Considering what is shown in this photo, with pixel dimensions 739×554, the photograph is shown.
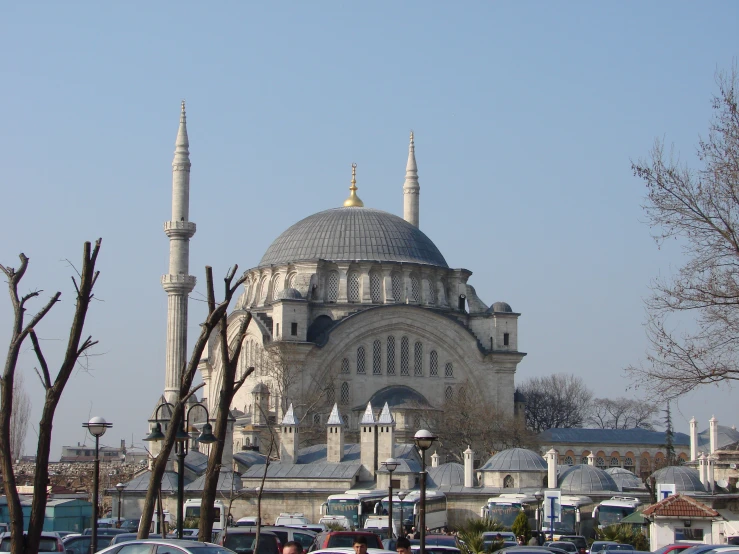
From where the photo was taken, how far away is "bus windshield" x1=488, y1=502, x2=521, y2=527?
3706 cm

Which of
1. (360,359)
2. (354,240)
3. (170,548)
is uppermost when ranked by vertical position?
(354,240)

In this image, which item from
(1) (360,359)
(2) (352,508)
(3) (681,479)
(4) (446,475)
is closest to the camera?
(2) (352,508)

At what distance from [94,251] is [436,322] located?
47.9 meters

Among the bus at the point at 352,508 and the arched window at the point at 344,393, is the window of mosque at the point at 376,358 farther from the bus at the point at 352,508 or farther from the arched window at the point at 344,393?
the bus at the point at 352,508

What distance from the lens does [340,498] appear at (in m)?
38.4

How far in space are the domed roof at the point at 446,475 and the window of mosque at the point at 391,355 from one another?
17629 mm

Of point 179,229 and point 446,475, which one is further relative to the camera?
point 179,229

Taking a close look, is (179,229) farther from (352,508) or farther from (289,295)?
(352,508)

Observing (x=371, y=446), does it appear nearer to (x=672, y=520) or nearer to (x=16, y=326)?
(x=672, y=520)

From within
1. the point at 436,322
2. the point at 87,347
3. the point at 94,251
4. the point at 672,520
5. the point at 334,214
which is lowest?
the point at 672,520

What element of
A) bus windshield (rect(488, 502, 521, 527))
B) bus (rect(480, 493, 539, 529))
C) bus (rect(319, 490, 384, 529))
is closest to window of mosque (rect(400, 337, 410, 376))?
bus (rect(480, 493, 539, 529))

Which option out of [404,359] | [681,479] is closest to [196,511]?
[681,479]

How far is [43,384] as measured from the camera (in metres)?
16.9

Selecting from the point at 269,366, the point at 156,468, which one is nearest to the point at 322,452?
the point at 269,366
